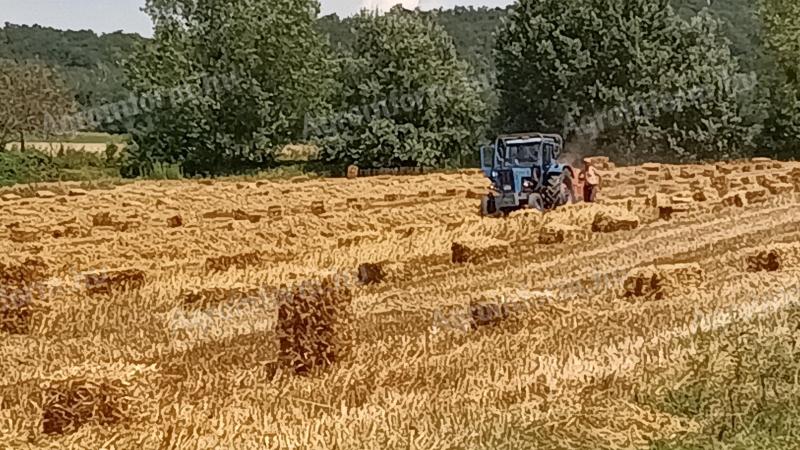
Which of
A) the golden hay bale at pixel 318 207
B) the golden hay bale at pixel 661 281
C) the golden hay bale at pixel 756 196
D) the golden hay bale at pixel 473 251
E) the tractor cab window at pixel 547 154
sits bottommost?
the golden hay bale at pixel 756 196

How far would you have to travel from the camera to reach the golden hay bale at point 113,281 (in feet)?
50.0

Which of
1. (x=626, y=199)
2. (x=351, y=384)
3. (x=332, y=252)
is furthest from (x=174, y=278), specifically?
(x=626, y=199)

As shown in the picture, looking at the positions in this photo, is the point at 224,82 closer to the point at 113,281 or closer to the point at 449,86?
the point at 449,86

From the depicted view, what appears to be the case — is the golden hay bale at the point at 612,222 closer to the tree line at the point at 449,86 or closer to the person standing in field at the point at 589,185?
the person standing in field at the point at 589,185

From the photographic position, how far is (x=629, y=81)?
48875 mm

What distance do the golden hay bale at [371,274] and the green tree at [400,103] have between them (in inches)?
1286

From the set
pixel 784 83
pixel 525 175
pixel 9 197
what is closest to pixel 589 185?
pixel 525 175

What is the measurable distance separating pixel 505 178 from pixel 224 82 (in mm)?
30148

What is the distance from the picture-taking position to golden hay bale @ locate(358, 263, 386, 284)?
16172mm

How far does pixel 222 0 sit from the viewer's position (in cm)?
5431

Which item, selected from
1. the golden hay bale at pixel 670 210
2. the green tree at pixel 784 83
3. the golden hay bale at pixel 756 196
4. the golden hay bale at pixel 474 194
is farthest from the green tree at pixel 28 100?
the golden hay bale at pixel 670 210

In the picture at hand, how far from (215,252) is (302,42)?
36.3m

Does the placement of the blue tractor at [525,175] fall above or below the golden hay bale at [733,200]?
above

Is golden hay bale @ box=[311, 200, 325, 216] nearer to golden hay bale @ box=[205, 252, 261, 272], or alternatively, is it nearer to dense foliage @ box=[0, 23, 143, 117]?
golden hay bale @ box=[205, 252, 261, 272]
